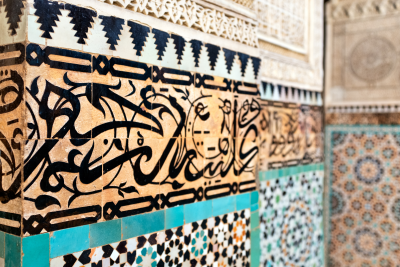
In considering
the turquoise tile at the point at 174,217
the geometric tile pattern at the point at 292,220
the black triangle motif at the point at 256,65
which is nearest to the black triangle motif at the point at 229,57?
the black triangle motif at the point at 256,65

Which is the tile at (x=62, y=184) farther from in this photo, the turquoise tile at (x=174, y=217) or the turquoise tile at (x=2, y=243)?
the turquoise tile at (x=174, y=217)

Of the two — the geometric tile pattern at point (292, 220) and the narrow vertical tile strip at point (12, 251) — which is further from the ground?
the narrow vertical tile strip at point (12, 251)

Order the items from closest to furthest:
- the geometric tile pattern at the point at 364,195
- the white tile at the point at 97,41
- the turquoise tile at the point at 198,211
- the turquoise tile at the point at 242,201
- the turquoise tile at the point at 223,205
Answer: the white tile at the point at 97,41, the turquoise tile at the point at 198,211, the turquoise tile at the point at 223,205, the turquoise tile at the point at 242,201, the geometric tile pattern at the point at 364,195

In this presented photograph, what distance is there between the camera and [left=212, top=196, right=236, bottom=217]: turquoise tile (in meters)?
1.23

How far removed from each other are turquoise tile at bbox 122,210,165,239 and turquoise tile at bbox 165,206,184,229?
0.02 m

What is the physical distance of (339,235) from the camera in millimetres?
2365

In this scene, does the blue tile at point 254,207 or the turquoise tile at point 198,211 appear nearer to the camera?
the turquoise tile at point 198,211

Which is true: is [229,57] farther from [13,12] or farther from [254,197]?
[13,12]

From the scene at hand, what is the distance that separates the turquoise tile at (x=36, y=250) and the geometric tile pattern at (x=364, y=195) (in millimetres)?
2050

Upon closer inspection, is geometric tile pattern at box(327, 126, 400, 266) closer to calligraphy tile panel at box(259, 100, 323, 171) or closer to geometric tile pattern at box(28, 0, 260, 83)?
calligraphy tile panel at box(259, 100, 323, 171)

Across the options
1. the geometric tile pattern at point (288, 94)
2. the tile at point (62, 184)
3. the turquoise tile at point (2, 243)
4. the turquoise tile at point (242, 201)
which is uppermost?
the geometric tile pattern at point (288, 94)

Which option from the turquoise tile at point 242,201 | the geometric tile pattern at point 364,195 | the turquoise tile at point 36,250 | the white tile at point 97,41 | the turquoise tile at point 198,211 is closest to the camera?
the turquoise tile at point 36,250

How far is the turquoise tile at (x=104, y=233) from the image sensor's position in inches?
Answer: 34.0

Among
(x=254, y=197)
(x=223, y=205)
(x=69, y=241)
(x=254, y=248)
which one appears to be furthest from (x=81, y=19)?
(x=254, y=248)
